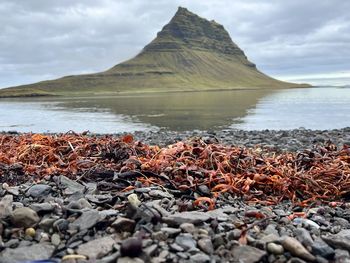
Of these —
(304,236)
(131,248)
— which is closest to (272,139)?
(304,236)

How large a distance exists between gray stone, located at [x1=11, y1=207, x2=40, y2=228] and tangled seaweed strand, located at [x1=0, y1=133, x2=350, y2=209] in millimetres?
1496

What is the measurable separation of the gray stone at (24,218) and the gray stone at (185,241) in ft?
4.86

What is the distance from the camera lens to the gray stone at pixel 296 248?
12.2 ft

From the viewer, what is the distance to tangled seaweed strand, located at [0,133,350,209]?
5961 millimetres

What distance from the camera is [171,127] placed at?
26.2 metres

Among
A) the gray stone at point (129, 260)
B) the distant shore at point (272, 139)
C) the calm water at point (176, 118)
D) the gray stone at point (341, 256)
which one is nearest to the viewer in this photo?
the gray stone at point (129, 260)

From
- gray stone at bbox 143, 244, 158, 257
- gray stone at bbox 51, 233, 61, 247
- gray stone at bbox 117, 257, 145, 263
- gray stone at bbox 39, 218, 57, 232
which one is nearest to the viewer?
gray stone at bbox 117, 257, 145, 263

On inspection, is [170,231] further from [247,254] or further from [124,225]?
[247,254]

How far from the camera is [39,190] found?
535 cm

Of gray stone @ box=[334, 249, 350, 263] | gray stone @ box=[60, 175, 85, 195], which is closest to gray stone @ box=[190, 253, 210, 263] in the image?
gray stone @ box=[334, 249, 350, 263]

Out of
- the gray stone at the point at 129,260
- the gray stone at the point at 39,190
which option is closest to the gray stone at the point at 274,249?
the gray stone at the point at 129,260

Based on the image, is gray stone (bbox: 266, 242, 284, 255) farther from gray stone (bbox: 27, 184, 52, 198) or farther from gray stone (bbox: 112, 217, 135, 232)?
gray stone (bbox: 27, 184, 52, 198)

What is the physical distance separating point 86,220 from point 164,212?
31.5 inches

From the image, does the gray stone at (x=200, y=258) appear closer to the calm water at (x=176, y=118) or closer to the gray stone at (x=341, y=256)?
the gray stone at (x=341, y=256)
